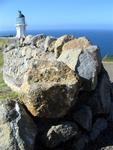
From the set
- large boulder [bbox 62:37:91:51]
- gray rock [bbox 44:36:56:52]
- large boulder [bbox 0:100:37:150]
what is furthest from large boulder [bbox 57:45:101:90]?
gray rock [bbox 44:36:56:52]

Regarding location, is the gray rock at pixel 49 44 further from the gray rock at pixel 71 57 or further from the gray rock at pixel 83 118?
the gray rock at pixel 83 118

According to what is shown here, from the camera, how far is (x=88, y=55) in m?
10.4

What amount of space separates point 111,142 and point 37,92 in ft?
7.47

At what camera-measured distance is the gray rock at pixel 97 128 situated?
9.91 m

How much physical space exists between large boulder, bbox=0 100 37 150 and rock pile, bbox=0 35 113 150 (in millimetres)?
63

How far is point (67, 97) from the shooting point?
9.02 metres

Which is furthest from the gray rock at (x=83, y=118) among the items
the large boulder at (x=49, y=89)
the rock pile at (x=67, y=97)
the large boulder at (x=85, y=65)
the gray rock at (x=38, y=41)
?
the gray rock at (x=38, y=41)

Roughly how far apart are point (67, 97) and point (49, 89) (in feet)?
1.51

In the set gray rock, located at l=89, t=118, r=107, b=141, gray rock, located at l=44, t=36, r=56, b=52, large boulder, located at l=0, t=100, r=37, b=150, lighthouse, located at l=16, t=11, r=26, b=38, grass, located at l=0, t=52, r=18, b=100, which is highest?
gray rock, located at l=44, t=36, r=56, b=52

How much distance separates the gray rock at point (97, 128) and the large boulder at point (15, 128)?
5.45ft

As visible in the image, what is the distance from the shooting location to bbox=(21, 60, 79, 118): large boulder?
8680 millimetres

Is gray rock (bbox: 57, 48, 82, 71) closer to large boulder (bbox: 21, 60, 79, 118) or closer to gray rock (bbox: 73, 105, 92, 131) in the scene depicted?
large boulder (bbox: 21, 60, 79, 118)

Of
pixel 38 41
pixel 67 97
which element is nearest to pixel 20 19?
pixel 38 41

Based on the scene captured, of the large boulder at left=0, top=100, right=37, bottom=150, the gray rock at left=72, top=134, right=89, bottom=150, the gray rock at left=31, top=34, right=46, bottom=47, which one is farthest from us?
the gray rock at left=31, top=34, right=46, bottom=47
